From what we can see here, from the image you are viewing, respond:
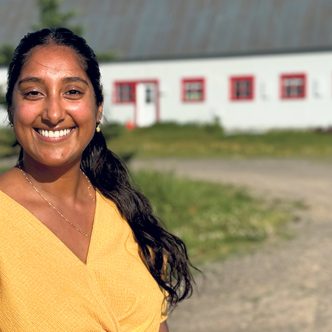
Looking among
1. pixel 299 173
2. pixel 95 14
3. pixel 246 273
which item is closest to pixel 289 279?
pixel 246 273

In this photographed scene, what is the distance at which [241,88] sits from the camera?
34625 millimetres

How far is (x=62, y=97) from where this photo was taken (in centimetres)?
303

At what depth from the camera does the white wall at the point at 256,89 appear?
3366 centimetres

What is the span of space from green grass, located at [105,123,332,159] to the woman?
60.7ft

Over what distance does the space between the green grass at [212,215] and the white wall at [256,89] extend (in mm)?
18387

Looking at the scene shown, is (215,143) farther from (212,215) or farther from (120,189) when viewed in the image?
(120,189)

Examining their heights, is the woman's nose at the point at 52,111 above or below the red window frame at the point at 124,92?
above

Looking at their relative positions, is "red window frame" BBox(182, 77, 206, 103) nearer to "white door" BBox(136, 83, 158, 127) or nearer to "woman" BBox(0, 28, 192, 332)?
"white door" BBox(136, 83, 158, 127)

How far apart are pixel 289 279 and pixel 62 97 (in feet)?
20.6

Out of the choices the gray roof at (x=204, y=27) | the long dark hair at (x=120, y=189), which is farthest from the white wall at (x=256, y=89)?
the long dark hair at (x=120, y=189)

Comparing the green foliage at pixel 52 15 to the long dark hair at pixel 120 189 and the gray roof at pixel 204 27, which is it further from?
the gray roof at pixel 204 27

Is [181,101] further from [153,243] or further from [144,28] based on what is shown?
[153,243]

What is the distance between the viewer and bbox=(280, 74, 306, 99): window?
34.1m

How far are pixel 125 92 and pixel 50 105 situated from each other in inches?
1301
